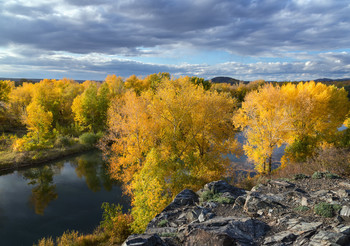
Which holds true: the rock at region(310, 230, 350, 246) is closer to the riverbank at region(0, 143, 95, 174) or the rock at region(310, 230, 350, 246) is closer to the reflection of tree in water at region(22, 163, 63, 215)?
the reflection of tree in water at region(22, 163, 63, 215)

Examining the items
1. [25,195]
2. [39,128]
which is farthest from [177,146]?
[39,128]

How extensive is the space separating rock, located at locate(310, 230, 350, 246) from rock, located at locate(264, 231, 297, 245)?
0.79m

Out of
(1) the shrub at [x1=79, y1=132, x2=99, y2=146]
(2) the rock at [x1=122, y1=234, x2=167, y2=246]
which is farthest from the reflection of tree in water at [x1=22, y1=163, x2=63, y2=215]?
(2) the rock at [x1=122, y1=234, x2=167, y2=246]

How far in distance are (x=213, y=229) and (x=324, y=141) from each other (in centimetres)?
3143

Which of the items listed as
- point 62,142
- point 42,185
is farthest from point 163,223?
point 62,142

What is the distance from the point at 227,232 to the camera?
9.91m

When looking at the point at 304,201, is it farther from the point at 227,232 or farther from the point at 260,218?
the point at 227,232

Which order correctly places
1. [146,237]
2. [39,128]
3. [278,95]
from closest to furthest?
[146,237], [278,95], [39,128]

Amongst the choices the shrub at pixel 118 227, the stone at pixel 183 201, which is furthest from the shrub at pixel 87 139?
the stone at pixel 183 201

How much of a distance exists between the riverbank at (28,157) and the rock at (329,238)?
43.0 m

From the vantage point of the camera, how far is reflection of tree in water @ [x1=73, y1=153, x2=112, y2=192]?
1272 inches

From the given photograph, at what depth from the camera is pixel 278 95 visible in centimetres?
3497

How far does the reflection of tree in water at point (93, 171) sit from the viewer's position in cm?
3230

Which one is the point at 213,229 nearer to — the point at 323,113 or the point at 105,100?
the point at 323,113
